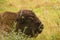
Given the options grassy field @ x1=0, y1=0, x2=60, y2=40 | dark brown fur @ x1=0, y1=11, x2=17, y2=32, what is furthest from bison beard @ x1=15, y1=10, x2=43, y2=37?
grassy field @ x1=0, y1=0, x2=60, y2=40

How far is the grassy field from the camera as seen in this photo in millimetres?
7965

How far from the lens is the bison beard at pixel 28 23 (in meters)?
7.01

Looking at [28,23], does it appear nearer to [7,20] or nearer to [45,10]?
[7,20]

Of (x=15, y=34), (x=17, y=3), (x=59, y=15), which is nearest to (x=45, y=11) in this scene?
(x=59, y=15)

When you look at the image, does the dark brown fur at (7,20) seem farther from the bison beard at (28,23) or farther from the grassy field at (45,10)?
the grassy field at (45,10)

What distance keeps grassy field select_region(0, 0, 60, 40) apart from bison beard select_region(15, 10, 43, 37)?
33cm

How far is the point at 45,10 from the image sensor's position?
9484mm

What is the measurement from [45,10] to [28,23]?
2.44m

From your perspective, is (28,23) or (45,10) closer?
(28,23)

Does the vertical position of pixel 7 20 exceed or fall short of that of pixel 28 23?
it exceeds it

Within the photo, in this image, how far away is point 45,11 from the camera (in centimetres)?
939

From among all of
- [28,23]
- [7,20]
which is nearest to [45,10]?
[28,23]

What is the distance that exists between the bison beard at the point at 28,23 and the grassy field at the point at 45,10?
13.0 inches

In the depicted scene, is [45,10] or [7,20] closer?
[7,20]
